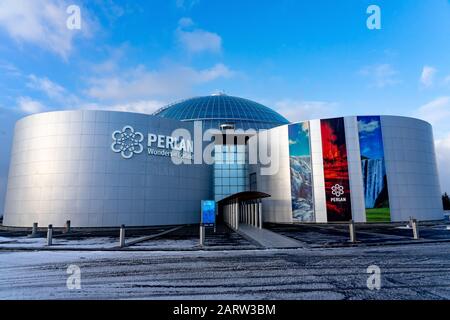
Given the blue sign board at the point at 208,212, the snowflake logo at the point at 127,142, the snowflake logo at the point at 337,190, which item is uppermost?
the snowflake logo at the point at 127,142

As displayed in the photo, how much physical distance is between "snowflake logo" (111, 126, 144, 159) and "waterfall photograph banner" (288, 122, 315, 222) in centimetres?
1767

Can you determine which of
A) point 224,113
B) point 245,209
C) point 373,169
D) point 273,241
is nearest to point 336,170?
point 373,169

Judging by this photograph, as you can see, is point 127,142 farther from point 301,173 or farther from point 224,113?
point 224,113

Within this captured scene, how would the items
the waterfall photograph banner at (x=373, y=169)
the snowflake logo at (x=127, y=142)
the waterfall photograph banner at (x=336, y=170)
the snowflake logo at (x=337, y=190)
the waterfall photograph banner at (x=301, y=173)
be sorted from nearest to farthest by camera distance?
1. the snowflake logo at (x=127, y=142)
2. the waterfall photograph banner at (x=373, y=169)
3. the waterfall photograph banner at (x=336, y=170)
4. the snowflake logo at (x=337, y=190)
5. the waterfall photograph banner at (x=301, y=173)

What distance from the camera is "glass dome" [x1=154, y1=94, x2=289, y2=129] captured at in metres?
46.5

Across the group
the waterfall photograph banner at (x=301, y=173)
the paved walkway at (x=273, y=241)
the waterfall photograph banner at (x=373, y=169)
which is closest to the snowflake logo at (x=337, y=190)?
the waterfall photograph banner at (x=301, y=173)

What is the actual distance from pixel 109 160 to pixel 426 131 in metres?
36.9

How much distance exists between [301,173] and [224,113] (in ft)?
70.8

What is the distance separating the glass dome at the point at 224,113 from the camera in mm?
46534

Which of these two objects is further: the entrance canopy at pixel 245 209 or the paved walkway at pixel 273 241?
the entrance canopy at pixel 245 209

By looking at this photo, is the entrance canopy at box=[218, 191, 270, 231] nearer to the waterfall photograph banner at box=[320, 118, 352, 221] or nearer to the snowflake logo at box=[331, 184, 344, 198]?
the waterfall photograph banner at box=[320, 118, 352, 221]

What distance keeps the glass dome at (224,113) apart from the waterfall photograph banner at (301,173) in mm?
14783

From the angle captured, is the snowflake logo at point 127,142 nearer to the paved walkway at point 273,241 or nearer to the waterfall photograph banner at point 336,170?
the paved walkway at point 273,241
